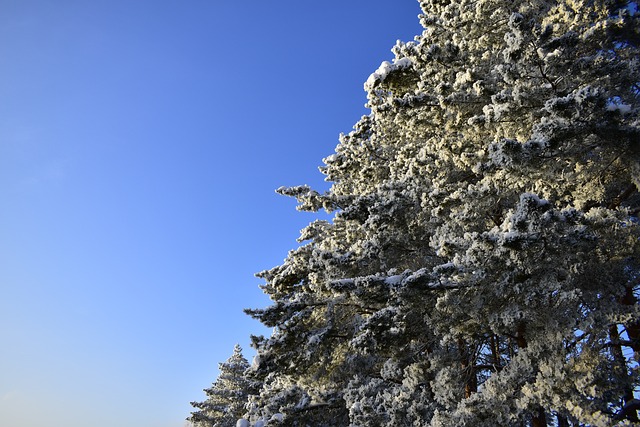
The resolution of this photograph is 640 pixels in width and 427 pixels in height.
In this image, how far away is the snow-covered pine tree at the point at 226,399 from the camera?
85.3 feet

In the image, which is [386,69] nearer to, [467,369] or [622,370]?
[467,369]

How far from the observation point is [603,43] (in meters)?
9.64

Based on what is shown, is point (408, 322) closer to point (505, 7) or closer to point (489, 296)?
point (489, 296)

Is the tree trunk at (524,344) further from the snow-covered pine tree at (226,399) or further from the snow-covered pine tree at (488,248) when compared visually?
the snow-covered pine tree at (226,399)

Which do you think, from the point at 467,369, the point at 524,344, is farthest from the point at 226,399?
the point at 524,344

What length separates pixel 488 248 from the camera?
7227mm

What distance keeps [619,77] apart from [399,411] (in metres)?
8.91

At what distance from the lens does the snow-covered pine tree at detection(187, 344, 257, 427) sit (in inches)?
1023

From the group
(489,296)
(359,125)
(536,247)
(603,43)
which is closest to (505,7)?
(603,43)

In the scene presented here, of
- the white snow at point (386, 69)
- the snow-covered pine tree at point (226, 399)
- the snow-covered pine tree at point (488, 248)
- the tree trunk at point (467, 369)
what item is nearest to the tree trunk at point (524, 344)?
the snow-covered pine tree at point (488, 248)

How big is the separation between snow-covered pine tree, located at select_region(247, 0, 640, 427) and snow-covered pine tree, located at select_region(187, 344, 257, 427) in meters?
14.3

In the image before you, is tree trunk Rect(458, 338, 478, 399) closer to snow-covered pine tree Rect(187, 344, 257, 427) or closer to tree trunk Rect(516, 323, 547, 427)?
tree trunk Rect(516, 323, 547, 427)

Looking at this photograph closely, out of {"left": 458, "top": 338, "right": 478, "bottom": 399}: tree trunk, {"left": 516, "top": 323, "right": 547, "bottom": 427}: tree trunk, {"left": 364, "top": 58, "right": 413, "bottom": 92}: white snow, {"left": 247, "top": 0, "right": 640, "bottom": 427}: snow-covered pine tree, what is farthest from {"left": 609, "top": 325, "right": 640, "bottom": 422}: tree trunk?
{"left": 364, "top": 58, "right": 413, "bottom": 92}: white snow

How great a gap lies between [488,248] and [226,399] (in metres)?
25.6
